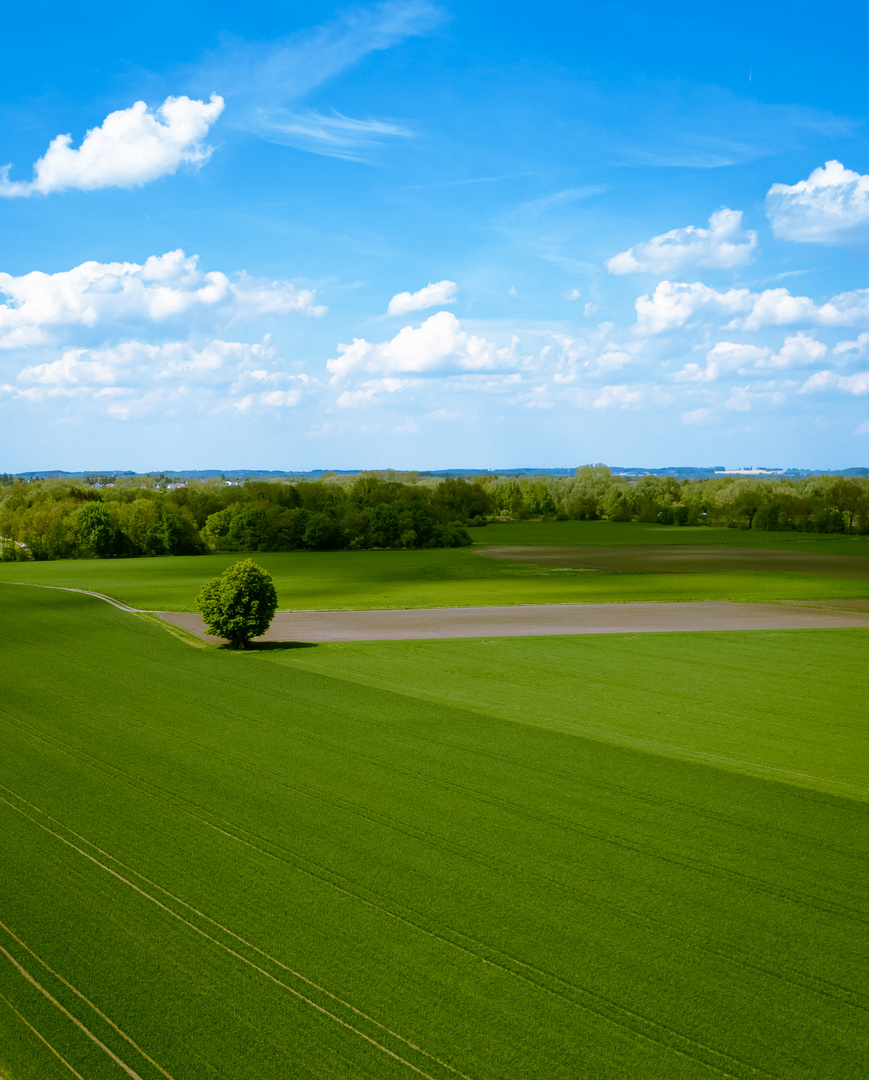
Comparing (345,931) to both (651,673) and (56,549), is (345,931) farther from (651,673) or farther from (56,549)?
(56,549)

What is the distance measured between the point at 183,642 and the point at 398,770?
19.7 metres

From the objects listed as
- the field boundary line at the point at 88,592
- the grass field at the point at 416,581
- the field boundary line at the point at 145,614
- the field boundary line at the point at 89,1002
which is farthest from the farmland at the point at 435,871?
the grass field at the point at 416,581

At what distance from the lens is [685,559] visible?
246ft

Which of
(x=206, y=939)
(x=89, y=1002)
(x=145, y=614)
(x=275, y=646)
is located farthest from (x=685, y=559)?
(x=89, y=1002)

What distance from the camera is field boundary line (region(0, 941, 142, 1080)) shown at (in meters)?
8.88

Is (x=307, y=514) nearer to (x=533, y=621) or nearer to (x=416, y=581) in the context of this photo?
(x=416, y=581)

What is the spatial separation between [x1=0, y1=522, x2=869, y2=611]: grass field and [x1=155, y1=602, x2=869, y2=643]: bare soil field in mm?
3430

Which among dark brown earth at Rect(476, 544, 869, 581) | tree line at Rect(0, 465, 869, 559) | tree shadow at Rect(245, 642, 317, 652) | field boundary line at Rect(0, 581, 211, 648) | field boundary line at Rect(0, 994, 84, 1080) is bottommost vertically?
field boundary line at Rect(0, 994, 84, 1080)

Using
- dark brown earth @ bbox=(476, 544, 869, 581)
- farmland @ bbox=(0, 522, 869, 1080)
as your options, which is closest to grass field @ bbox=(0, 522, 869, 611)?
dark brown earth @ bbox=(476, 544, 869, 581)

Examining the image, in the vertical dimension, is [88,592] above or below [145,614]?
above

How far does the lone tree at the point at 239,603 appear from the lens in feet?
109

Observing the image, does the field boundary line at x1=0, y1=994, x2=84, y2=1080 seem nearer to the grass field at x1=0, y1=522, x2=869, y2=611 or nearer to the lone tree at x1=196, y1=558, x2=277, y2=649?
the lone tree at x1=196, y1=558, x2=277, y2=649

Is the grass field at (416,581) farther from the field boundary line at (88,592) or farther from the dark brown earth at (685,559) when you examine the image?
the dark brown earth at (685,559)

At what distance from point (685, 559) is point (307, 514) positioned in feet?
130
